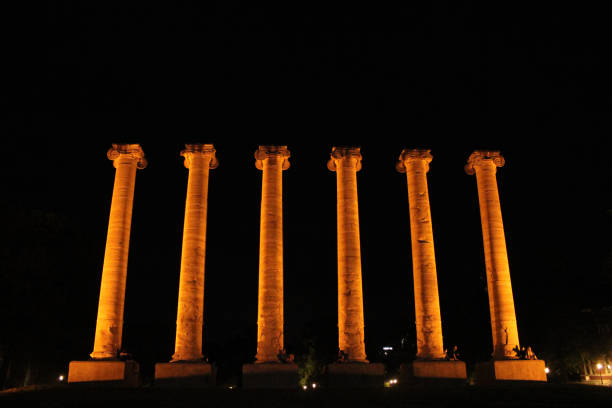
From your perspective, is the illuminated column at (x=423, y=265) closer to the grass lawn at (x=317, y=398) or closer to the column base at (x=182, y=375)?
the grass lawn at (x=317, y=398)

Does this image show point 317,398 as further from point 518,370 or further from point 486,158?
point 486,158

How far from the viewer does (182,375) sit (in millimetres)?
57094

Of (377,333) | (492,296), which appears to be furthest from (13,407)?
(377,333)

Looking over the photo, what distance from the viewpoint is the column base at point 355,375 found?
5866cm

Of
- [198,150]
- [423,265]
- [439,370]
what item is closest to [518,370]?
[439,370]

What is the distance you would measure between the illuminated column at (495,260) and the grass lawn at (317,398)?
1643 centimetres

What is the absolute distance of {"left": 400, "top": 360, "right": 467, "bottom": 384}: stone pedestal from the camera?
59.7 meters

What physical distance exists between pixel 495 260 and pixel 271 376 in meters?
28.0

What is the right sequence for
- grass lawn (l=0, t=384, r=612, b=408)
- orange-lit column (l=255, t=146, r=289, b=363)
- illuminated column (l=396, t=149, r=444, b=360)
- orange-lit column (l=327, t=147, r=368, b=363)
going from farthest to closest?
1. illuminated column (l=396, t=149, r=444, b=360)
2. orange-lit column (l=327, t=147, r=368, b=363)
3. orange-lit column (l=255, t=146, r=289, b=363)
4. grass lawn (l=0, t=384, r=612, b=408)

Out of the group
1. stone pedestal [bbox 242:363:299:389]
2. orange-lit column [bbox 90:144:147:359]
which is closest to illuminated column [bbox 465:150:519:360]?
stone pedestal [bbox 242:363:299:389]

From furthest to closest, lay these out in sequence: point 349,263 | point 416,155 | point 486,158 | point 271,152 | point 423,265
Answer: point 416,155
point 486,158
point 271,152
point 423,265
point 349,263

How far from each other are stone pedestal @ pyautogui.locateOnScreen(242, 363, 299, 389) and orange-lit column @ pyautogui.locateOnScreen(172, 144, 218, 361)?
230 inches

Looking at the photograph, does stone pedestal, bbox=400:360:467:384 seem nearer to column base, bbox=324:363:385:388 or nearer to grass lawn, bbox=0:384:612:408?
column base, bbox=324:363:385:388

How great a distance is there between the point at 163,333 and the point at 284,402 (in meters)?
90.8
